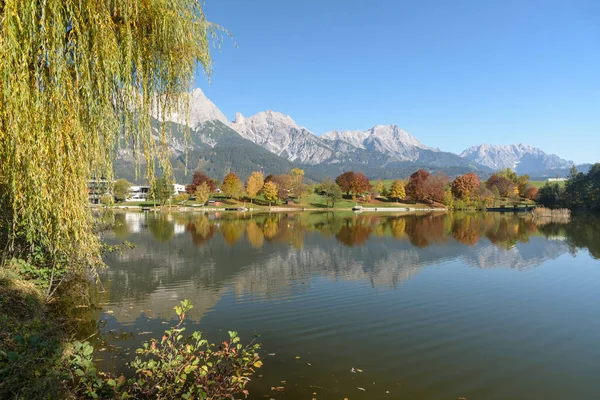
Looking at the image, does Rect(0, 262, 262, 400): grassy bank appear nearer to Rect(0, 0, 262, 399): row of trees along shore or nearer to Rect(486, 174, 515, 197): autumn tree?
Rect(0, 0, 262, 399): row of trees along shore

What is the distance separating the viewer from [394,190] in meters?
142

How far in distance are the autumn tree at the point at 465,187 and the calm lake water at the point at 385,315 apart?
99296mm

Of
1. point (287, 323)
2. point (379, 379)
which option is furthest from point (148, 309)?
point (379, 379)

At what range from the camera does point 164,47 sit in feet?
31.1

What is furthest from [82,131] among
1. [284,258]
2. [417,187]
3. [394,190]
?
[394,190]

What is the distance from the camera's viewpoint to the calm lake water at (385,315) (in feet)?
34.9

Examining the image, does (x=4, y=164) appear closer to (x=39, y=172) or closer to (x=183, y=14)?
(x=39, y=172)

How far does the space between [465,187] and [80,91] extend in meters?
139

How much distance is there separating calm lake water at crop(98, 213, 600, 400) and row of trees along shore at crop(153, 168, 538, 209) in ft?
309

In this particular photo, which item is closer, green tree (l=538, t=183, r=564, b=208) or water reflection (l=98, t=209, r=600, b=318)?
water reflection (l=98, t=209, r=600, b=318)

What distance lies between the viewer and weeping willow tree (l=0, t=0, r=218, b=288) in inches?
266

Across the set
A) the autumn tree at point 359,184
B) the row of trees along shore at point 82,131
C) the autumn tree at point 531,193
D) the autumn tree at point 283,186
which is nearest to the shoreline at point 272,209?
the autumn tree at point 283,186

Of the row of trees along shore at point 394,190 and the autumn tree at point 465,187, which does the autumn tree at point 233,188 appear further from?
the autumn tree at point 465,187

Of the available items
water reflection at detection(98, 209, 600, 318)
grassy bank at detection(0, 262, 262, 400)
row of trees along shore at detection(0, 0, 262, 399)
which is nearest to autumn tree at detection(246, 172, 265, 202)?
water reflection at detection(98, 209, 600, 318)
